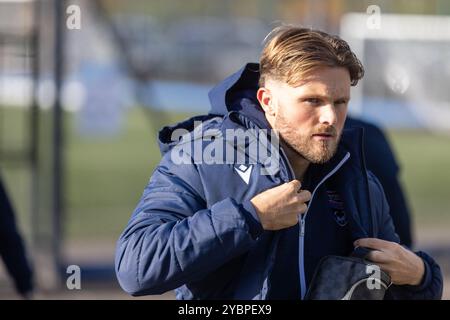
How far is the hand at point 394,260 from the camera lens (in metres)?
A: 2.59

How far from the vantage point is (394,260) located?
2598 mm

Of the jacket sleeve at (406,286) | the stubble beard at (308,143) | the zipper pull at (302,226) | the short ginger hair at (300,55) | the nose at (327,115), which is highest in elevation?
the short ginger hair at (300,55)

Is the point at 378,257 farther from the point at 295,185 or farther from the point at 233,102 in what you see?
the point at 233,102

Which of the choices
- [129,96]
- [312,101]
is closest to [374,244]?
[312,101]

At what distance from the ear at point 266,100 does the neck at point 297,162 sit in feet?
0.31

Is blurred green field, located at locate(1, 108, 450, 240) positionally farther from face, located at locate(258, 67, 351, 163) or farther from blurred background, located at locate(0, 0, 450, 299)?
face, located at locate(258, 67, 351, 163)

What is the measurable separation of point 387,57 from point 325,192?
17229 mm

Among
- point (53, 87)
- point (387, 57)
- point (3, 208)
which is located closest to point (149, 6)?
point (387, 57)

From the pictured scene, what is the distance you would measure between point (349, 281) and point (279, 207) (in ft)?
0.93

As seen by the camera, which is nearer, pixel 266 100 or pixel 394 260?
pixel 394 260

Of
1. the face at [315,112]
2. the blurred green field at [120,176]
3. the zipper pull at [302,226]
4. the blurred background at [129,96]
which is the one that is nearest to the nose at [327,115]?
the face at [315,112]

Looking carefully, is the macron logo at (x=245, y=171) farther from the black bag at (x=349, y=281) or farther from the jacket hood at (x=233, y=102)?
the black bag at (x=349, y=281)

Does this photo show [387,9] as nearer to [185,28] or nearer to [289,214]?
[185,28]

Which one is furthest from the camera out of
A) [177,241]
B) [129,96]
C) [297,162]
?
[129,96]
